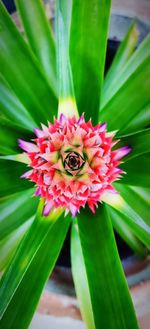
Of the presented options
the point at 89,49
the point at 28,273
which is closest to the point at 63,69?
the point at 89,49

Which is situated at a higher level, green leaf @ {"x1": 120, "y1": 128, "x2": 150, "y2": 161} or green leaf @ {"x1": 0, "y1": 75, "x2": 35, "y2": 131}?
green leaf @ {"x1": 0, "y1": 75, "x2": 35, "y2": 131}

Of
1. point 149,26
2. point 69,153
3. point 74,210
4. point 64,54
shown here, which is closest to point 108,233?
point 74,210

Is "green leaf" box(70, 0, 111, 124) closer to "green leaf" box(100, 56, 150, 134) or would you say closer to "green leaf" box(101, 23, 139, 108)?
"green leaf" box(100, 56, 150, 134)

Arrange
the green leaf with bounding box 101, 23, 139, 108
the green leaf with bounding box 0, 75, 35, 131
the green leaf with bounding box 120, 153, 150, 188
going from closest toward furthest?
the green leaf with bounding box 120, 153, 150, 188
the green leaf with bounding box 0, 75, 35, 131
the green leaf with bounding box 101, 23, 139, 108

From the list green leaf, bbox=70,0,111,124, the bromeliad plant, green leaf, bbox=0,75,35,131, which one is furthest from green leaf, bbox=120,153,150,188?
green leaf, bbox=0,75,35,131

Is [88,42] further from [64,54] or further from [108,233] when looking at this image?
[108,233]

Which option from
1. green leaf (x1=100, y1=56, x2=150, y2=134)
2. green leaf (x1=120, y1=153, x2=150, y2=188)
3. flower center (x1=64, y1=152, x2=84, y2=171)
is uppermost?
green leaf (x1=100, y1=56, x2=150, y2=134)

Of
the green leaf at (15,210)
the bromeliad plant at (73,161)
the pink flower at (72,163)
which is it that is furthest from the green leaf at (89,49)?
the green leaf at (15,210)

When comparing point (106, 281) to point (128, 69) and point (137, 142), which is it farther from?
point (128, 69)
